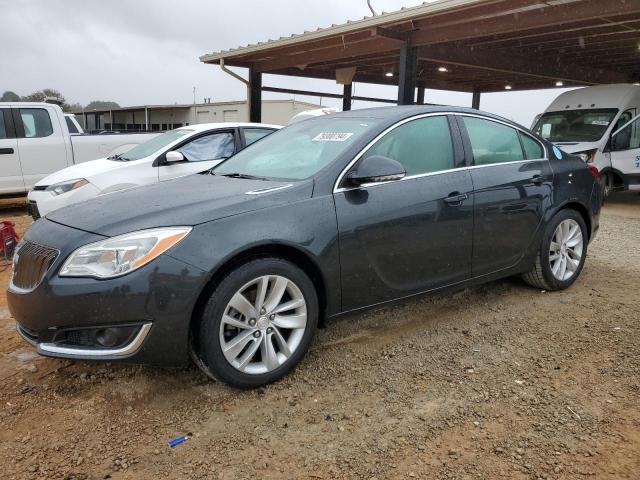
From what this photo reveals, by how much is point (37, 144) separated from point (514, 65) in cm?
1015

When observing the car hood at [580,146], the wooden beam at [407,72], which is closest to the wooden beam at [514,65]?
the wooden beam at [407,72]

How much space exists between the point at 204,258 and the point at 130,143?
24.2 ft

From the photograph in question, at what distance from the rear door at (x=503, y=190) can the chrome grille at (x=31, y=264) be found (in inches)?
107

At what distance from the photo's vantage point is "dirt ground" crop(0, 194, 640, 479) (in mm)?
2217

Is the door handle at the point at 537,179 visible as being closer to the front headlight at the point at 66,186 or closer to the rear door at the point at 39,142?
the front headlight at the point at 66,186

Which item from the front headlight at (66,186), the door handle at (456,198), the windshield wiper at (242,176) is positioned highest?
the windshield wiper at (242,176)

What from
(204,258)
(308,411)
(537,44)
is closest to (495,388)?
(308,411)

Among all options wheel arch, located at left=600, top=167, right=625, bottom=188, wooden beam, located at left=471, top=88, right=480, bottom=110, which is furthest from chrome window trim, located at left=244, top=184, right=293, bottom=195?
wooden beam, located at left=471, top=88, right=480, bottom=110

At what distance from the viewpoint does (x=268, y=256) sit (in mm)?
2789

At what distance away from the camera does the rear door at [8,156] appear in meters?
8.67

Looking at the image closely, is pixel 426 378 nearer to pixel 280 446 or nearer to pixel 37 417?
pixel 280 446

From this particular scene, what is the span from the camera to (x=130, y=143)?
358 inches

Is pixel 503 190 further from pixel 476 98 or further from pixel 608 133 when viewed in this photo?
pixel 476 98

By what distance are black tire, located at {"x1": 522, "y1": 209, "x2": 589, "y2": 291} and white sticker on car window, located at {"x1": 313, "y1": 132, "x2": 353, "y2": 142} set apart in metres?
1.95
